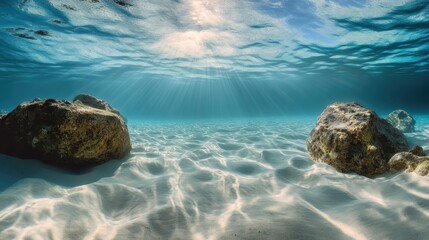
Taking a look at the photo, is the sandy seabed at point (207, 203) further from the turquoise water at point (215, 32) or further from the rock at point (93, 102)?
the turquoise water at point (215, 32)

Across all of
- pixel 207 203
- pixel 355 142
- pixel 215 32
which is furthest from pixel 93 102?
pixel 215 32

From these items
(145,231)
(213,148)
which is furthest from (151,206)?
(213,148)

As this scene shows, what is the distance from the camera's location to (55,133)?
13.4ft

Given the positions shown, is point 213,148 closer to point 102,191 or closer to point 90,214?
point 102,191

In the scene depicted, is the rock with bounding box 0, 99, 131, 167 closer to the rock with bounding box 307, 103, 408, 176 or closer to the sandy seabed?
the sandy seabed

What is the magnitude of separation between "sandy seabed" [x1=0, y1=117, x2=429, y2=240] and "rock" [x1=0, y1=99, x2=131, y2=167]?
0.25 meters

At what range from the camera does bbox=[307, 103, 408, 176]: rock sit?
404 cm

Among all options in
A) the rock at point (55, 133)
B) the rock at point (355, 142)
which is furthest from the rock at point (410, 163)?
the rock at point (55, 133)

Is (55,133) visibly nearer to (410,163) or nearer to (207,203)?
(207,203)

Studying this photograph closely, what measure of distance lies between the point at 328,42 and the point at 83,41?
1803cm

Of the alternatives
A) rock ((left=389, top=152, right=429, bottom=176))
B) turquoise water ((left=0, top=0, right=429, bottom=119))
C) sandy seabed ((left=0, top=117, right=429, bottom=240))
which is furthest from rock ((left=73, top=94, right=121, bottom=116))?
rock ((left=389, top=152, right=429, bottom=176))

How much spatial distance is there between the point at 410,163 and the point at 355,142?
2.62 feet

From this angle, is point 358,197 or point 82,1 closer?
point 358,197

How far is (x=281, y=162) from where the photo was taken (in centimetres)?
522
